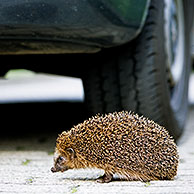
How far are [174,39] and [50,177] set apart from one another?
7.87 ft

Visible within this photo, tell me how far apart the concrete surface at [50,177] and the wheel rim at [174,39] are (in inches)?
31.7

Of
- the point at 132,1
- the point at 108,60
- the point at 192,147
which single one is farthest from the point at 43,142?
the point at 132,1

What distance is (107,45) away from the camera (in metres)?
3.66

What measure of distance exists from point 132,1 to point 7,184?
1663 mm

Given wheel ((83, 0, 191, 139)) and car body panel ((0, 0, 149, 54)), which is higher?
car body panel ((0, 0, 149, 54))

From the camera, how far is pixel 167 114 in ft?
13.6

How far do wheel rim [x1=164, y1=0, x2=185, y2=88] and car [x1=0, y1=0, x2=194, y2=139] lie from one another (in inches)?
0.4

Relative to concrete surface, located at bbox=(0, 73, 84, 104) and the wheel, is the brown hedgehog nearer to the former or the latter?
the wheel

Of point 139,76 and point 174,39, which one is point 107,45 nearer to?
point 139,76

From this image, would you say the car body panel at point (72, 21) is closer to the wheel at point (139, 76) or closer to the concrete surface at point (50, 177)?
the wheel at point (139, 76)

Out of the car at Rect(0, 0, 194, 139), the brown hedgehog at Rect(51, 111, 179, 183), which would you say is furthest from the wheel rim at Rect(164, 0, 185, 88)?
the brown hedgehog at Rect(51, 111, 179, 183)

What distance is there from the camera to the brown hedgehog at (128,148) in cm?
295

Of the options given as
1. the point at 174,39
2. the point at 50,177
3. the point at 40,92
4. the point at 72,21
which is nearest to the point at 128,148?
the point at 50,177

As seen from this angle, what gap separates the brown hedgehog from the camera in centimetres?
295
